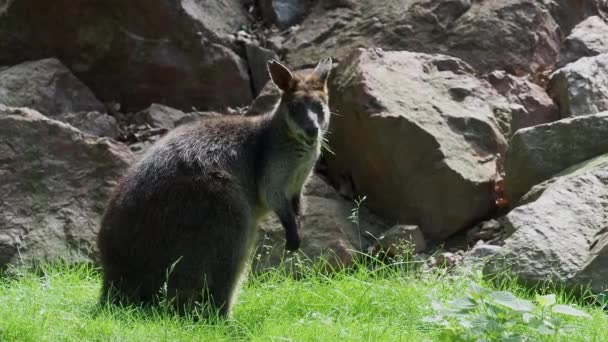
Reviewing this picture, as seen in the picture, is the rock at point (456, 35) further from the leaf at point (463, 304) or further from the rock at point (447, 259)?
the leaf at point (463, 304)

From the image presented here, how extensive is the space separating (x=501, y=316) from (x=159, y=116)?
5.06 m

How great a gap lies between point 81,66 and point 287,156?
360 centimetres

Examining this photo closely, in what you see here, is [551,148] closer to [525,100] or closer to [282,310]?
[525,100]

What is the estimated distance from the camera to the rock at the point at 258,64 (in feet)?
32.8

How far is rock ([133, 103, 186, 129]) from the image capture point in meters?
9.70

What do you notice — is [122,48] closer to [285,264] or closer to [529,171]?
[285,264]

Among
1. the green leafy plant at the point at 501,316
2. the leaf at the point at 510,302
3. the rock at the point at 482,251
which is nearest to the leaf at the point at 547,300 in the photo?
the green leafy plant at the point at 501,316

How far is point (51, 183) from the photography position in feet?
27.8

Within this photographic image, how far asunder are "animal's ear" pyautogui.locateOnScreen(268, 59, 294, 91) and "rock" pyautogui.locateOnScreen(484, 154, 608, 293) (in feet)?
6.33

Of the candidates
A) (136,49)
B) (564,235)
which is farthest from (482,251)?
(136,49)

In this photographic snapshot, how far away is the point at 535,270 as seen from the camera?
23.0 feet

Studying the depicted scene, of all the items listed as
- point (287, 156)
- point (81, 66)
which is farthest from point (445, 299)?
point (81, 66)

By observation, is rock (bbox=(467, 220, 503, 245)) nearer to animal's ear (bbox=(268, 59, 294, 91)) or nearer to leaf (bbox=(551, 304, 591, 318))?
animal's ear (bbox=(268, 59, 294, 91))

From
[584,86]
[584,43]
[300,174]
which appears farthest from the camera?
[584,43]
